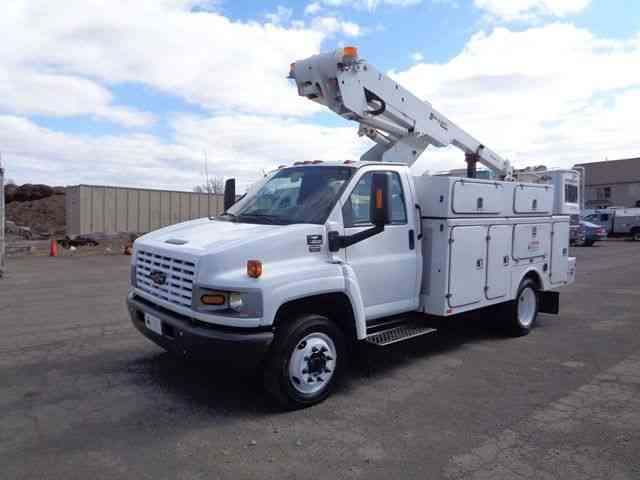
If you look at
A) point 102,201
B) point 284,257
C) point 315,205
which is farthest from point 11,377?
point 102,201

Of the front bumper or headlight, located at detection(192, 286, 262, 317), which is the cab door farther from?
the front bumper

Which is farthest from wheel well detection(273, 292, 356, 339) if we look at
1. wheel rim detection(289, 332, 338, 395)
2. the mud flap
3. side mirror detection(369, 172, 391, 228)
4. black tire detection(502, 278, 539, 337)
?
the mud flap

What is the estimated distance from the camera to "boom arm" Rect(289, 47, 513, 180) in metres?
6.45

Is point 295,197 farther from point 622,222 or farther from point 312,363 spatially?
point 622,222

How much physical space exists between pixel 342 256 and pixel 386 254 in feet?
2.20

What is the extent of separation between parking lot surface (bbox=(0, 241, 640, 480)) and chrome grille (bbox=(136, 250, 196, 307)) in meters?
0.72

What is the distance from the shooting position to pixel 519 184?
706 cm

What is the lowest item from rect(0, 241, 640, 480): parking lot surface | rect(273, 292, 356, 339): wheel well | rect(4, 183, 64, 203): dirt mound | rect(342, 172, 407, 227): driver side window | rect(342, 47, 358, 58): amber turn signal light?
rect(0, 241, 640, 480): parking lot surface

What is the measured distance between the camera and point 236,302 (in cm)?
425

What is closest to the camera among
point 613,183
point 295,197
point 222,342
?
point 222,342

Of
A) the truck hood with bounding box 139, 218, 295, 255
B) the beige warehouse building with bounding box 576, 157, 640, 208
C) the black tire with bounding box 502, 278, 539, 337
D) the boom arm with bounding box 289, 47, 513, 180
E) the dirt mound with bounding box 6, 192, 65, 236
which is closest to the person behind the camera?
the truck hood with bounding box 139, 218, 295, 255

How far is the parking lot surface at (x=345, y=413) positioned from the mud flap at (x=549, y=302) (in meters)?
0.62

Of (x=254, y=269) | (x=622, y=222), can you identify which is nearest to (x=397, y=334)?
(x=254, y=269)

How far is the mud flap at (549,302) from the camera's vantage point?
8078 mm
